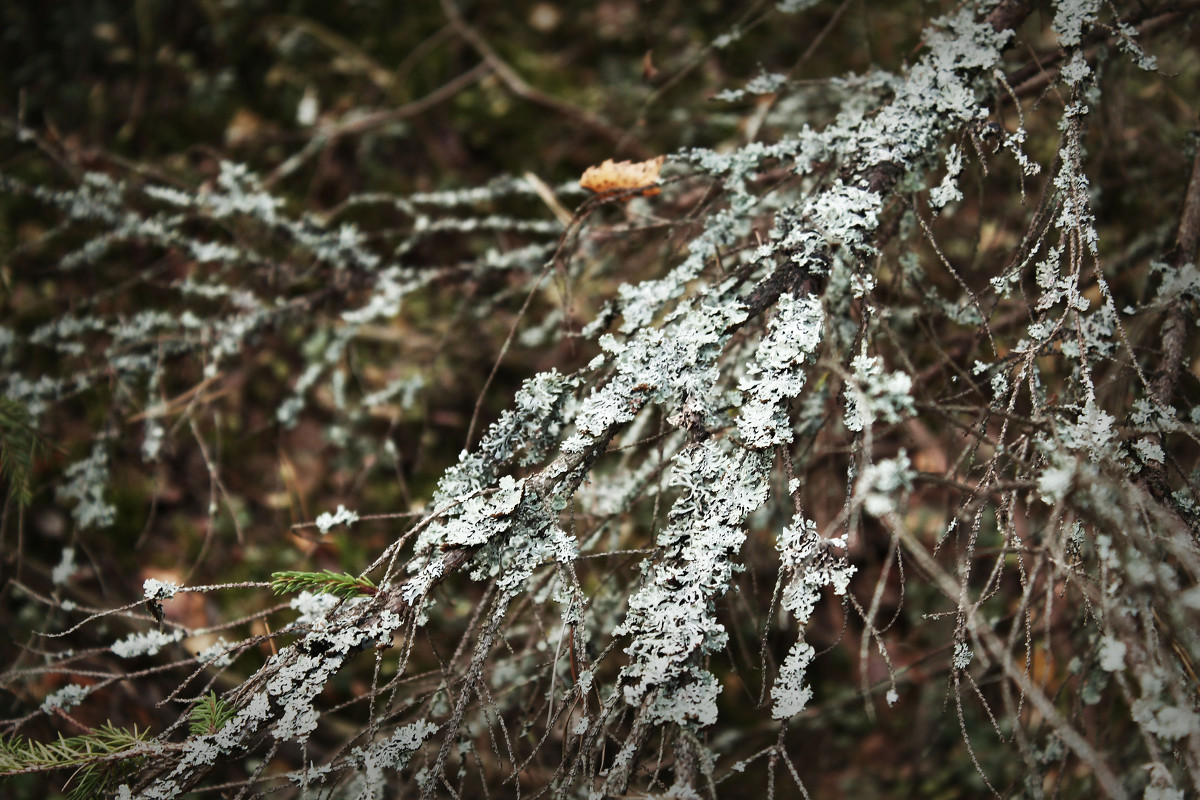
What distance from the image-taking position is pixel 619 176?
3.98 feet

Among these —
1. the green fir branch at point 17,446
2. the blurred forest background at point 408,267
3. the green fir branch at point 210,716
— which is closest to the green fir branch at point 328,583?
the green fir branch at point 210,716

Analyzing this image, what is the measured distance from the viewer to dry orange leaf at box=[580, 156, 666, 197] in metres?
1.20

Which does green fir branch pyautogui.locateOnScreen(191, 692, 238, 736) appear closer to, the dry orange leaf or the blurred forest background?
the blurred forest background

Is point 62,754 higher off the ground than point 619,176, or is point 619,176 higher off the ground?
point 619,176

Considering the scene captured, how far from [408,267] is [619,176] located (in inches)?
40.0

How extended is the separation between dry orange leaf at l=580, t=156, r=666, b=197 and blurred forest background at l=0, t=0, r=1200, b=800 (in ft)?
0.26

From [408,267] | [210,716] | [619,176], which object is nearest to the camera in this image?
[210,716]

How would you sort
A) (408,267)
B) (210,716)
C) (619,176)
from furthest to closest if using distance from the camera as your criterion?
(408,267) < (619,176) < (210,716)

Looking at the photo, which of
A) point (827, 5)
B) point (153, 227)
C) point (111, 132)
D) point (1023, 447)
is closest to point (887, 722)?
point (1023, 447)

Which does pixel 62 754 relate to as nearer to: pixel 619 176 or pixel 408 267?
pixel 619 176

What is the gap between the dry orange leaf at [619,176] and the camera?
3.92 feet

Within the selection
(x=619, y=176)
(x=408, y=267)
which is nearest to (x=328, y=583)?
(x=619, y=176)

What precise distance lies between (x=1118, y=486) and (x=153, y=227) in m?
1.71

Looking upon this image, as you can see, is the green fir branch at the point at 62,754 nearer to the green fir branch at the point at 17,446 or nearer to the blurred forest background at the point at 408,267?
the blurred forest background at the point at 408,267
